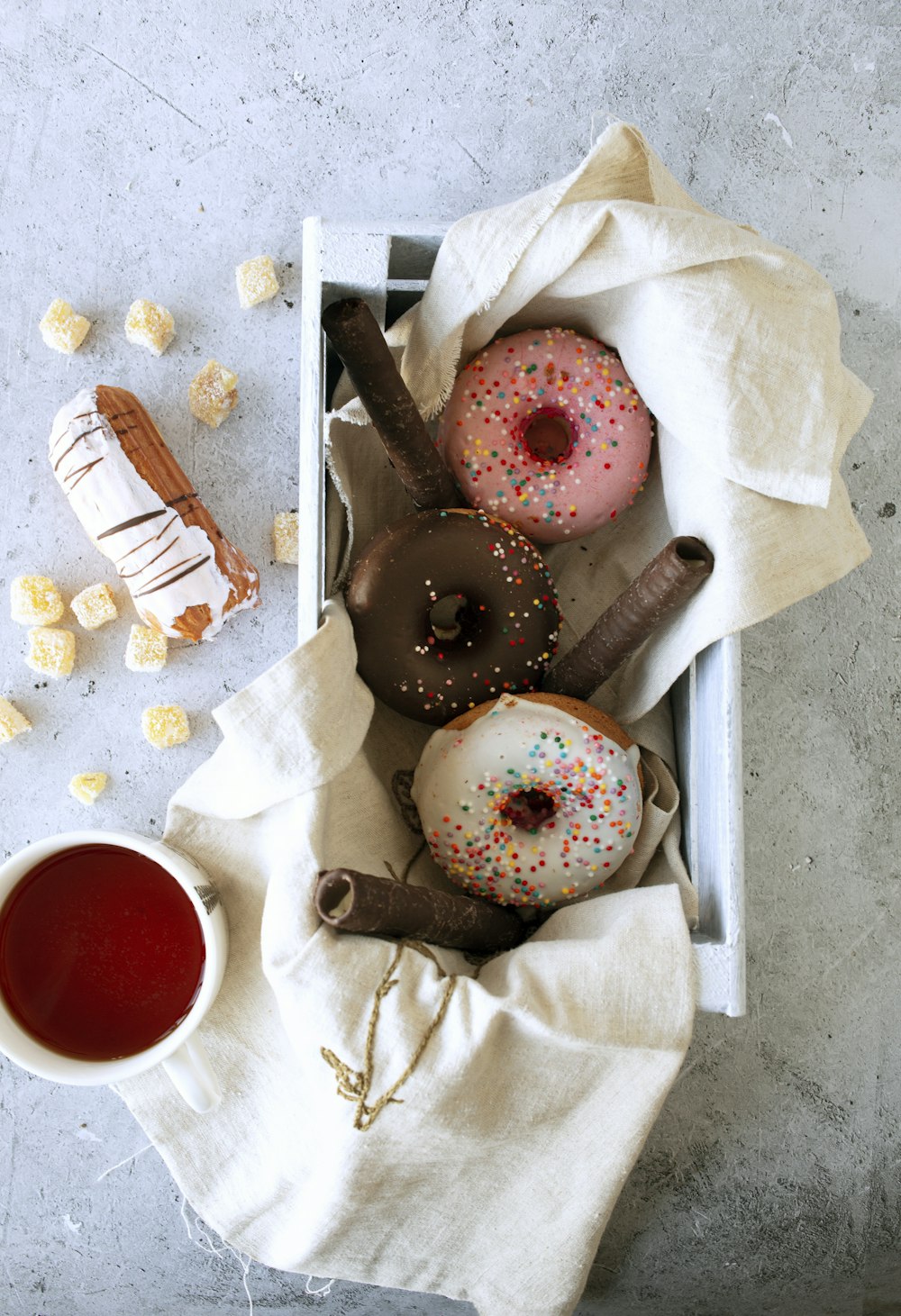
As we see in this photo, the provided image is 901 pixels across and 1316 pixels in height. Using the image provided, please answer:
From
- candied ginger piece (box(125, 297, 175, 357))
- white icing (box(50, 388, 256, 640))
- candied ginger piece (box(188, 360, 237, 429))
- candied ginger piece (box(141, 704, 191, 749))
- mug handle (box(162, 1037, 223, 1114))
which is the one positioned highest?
candied ginger piece (box(125, 297, 175, 357))

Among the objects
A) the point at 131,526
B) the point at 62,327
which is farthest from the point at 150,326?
the point at 131,526

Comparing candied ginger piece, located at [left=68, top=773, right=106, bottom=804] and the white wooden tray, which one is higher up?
the white wooden tray

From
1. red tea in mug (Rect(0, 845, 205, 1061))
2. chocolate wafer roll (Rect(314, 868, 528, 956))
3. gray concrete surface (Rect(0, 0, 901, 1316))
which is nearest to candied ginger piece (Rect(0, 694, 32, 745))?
gray concrete surface (Rect(0, 0, 901, 1316))

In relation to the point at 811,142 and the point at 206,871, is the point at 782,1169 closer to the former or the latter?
the point at 206,871

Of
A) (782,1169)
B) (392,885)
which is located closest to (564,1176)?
(392,885)

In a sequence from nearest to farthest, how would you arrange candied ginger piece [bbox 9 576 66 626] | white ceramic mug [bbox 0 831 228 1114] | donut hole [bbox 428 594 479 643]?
white ceramic mug [bbox 0 831 228 1114]
donut hole [bbox 428 594 479 643]
candied ginger piece [bbox 9 576 66 626]

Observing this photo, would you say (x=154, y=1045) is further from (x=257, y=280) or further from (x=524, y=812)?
(x=257, y=280)

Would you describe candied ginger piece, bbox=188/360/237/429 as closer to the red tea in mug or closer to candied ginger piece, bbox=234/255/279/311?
candied ginger piece, bbox=234/255/279/311
